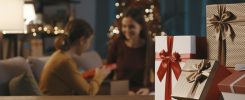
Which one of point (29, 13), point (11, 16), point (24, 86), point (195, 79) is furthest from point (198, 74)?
point (29, 13)

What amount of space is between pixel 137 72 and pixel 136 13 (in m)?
0.33

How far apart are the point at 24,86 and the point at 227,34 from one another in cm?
176

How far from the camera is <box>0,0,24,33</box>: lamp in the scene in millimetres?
942

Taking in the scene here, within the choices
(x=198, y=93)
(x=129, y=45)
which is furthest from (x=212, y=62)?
(x=129, y=45)

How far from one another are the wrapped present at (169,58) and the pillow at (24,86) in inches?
64.2

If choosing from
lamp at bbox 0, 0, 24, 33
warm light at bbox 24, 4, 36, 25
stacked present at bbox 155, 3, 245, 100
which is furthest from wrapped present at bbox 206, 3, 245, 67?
warm light at bbox 24, 4, 36, 25

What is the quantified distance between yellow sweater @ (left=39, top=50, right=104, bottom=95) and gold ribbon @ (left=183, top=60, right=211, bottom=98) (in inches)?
70.6

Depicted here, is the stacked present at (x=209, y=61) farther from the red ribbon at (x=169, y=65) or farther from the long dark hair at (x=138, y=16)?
the long dark hair at (x=138, y=16)

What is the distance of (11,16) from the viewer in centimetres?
98

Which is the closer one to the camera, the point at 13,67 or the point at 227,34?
the point at 227,34

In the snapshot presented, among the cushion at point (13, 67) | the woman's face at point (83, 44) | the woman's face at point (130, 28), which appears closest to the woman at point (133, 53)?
the woman's face at point (130, 28)

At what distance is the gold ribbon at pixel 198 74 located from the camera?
0.62 meters

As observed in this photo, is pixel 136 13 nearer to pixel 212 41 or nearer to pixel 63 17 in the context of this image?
pixel 63 17

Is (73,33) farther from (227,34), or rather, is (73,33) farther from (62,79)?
(227,34)
